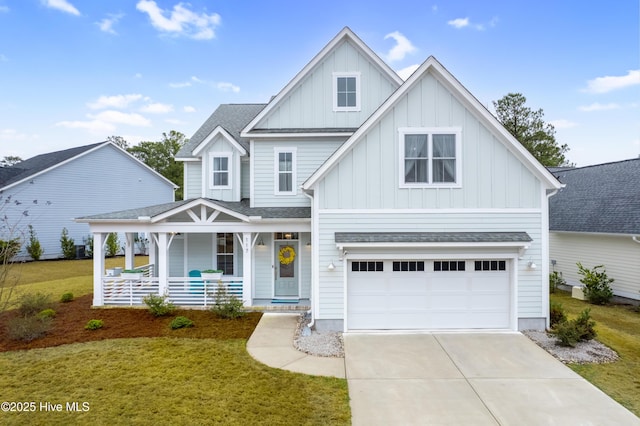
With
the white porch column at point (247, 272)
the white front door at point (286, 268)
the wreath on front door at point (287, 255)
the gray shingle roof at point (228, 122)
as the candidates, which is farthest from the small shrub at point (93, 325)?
the gray shingle roof at point (228, 122)

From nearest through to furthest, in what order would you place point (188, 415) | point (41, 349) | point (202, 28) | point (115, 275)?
Answer: point (188, 415), point (41, 349), point (115, 275), point (202, 28)

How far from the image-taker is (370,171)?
30.1 ft

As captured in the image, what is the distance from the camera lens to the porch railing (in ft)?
37.2

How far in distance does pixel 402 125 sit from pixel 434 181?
1.85 meters

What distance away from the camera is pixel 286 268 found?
40.2 ft

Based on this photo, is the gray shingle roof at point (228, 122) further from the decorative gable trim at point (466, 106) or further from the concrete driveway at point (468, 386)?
the concrete driveway at point (468, 386)

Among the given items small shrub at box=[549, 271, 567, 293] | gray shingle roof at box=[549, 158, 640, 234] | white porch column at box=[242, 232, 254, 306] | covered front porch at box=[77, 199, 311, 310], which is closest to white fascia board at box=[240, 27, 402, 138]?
covered front porch at box=[77, 199, 311, 310]

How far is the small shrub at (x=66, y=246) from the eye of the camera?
78.1ft

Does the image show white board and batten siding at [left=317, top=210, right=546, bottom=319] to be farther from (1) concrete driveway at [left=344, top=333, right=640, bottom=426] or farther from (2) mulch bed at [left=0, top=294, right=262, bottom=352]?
(2) mulch bed at [left=0, top=294, right=262, bottom=352]

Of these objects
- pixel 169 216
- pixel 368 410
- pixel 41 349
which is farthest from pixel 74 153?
pixel 368 410

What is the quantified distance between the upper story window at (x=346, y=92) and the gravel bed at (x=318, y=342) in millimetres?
8117

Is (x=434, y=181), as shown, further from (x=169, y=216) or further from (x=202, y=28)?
(x=202, y=28)

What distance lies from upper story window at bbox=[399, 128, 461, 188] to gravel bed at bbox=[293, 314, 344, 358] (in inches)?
184

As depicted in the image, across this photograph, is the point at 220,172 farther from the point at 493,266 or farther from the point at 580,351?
the point at 580,351
